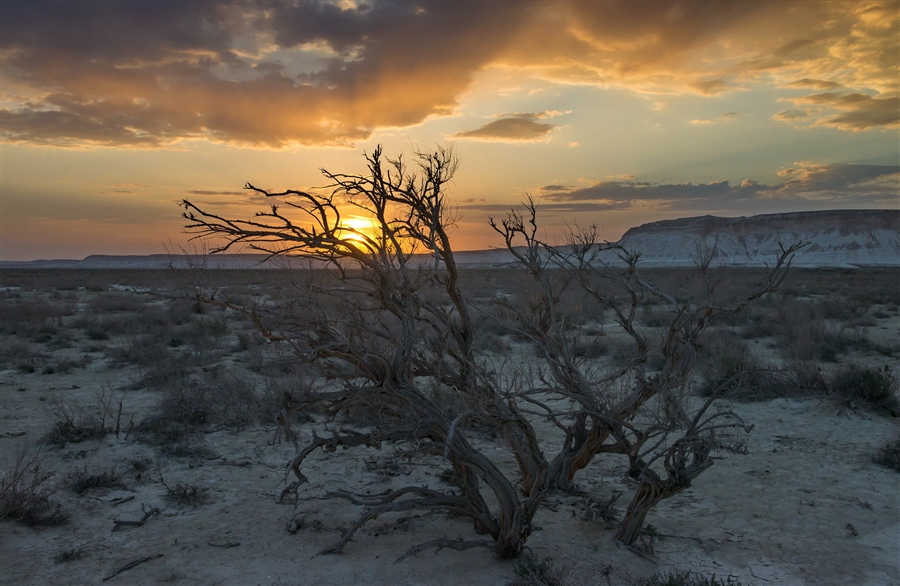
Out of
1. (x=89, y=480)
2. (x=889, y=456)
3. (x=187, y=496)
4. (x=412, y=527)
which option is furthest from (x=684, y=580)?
(x=89, y=480)

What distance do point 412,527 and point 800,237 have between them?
9059cm

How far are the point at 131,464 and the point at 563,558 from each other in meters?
4.85

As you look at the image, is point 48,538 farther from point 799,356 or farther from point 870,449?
point 799,356

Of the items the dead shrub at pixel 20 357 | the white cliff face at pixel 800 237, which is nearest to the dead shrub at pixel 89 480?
the dead shrub at pixel 20 357

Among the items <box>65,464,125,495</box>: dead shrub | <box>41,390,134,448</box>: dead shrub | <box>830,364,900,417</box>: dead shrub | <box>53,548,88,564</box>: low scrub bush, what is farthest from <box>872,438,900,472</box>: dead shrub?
<box>41,390,134,448</box>: dead shrub

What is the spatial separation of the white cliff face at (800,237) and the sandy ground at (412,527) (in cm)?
7128

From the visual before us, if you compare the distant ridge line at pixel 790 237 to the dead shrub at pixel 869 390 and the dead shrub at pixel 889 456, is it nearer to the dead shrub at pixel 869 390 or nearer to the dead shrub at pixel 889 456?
the dead shrub at pixel 869 390

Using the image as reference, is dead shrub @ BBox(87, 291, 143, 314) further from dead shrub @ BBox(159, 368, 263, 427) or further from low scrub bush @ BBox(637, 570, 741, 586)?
low scrub bush @ BBox(637, 570, 741, 586)

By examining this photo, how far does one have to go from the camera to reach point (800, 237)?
80438 mm

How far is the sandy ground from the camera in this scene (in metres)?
4.42

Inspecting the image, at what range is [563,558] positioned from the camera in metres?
4.60

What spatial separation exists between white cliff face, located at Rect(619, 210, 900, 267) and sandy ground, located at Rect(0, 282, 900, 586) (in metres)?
71.3

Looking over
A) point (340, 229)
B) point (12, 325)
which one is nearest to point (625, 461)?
point (340, 229)

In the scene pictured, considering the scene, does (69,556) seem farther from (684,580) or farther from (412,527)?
(684,580)
